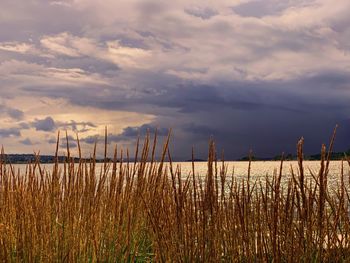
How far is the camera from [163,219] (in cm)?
405

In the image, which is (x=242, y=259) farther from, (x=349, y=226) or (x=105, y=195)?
(x=105, y=195)

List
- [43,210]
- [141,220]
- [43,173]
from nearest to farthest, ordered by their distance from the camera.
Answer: [43,210], [43,173], [141,220]

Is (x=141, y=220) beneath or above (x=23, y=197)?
beneath

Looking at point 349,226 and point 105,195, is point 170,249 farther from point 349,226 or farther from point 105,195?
point 105,195

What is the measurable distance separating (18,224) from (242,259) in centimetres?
204

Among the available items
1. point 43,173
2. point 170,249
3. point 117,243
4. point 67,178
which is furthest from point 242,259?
point 43,173

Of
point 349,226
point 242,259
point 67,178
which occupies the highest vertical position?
point 67,178

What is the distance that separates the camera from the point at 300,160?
3145 mm

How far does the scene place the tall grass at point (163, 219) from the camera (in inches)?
148

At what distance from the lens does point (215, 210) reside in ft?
13.4

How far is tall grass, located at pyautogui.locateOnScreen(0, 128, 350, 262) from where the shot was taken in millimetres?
3758

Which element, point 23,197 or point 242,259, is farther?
point 23,197

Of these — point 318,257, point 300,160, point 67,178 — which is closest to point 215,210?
point 318,257

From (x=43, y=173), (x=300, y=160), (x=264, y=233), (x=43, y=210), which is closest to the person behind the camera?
(x=300, y=160)
